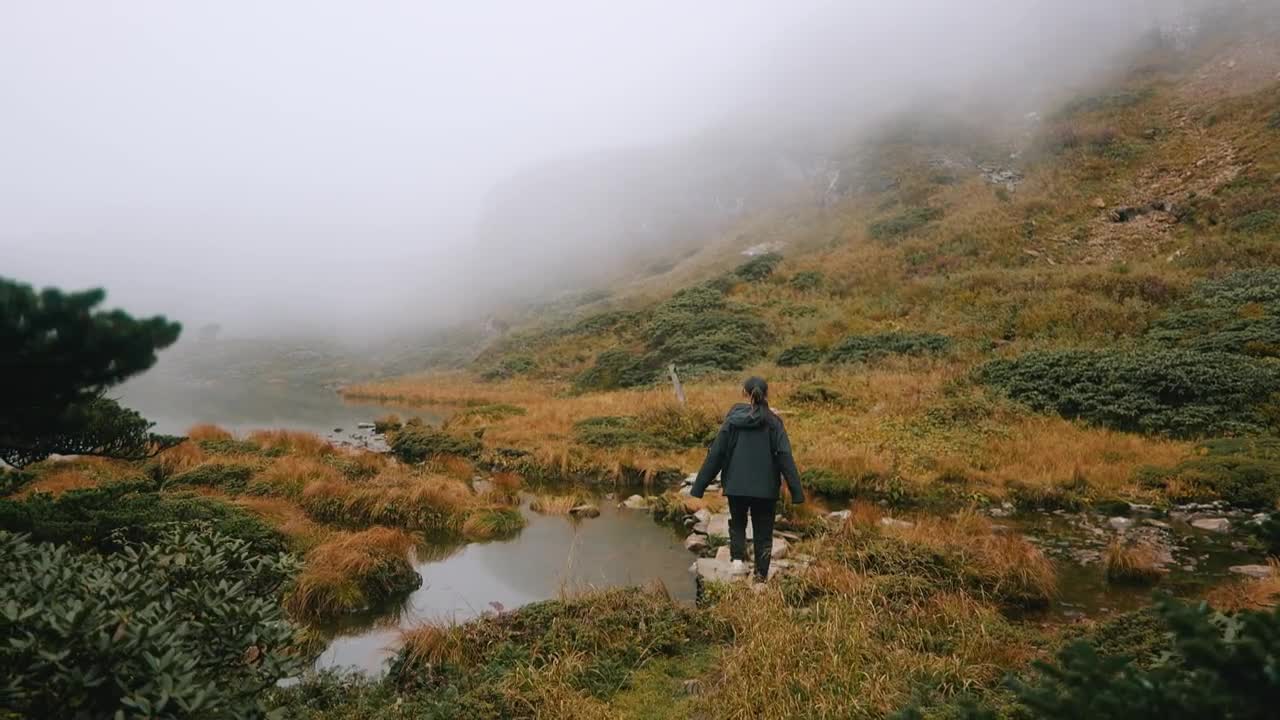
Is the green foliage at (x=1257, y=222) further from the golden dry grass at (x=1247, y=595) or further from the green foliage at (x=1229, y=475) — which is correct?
the golden dry grass at (x=1247, y=595)

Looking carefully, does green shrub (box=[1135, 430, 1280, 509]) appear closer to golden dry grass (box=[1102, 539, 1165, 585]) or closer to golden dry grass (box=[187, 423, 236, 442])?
golden dry grass (box=[1102, 539, 1165, 585])

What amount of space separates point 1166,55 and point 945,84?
2063 cm

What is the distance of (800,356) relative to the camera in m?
27.2

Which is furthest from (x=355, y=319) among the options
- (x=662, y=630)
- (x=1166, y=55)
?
(x=662, y=630)

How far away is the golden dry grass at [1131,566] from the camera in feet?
26.6

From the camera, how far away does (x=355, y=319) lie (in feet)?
380

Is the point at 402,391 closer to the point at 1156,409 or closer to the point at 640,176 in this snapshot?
the point at 1156,409

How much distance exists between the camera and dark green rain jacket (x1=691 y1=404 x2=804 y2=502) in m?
8.27

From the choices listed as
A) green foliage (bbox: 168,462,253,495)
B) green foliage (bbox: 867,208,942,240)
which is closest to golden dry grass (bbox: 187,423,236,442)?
green foliage (bbox: 168,462,253,495)

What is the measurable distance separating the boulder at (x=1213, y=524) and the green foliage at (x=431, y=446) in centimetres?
1603

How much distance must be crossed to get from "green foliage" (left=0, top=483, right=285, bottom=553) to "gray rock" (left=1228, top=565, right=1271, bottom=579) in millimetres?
11588

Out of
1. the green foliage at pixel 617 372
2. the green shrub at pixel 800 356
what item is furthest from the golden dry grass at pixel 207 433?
the green shrub at pixel 800 356

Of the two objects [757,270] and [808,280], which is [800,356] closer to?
[808,280]

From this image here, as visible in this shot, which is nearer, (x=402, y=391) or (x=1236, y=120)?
(x=1236, y=120)
